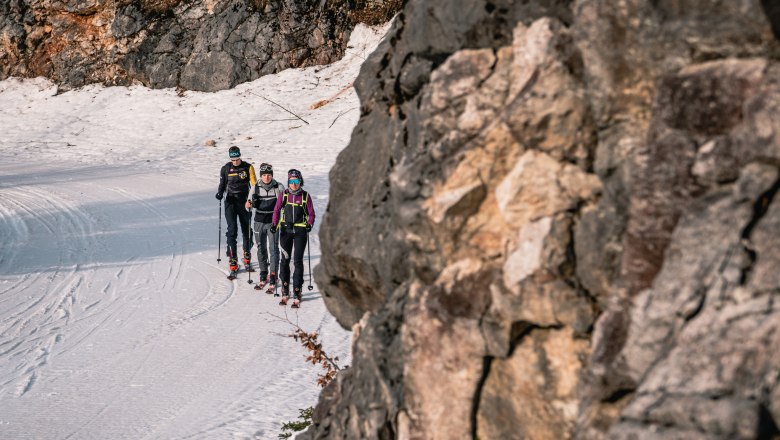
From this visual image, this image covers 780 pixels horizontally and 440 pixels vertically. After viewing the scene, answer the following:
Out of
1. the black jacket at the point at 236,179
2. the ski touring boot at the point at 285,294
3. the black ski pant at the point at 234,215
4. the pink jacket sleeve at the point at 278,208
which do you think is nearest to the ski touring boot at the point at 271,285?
the ski touring boot at the point at 285,294

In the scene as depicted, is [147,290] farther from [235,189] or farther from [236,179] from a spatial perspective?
[236,179]

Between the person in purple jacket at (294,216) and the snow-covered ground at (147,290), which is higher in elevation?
the person in purple jacket at (294,216)

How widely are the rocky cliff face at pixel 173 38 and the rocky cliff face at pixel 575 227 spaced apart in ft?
83.5

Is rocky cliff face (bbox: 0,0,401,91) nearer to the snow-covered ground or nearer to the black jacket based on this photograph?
the snow-covered ground

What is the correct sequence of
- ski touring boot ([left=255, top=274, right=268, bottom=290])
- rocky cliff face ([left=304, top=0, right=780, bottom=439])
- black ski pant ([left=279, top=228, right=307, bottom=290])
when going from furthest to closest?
ski touring boot ([left=255, top=274, right=268, bottom=290])
black ski pant ([left=279, top=228, right=307, bottom=290])
rocky cliff face ([left=304, top=0, right=780, bottom=439])

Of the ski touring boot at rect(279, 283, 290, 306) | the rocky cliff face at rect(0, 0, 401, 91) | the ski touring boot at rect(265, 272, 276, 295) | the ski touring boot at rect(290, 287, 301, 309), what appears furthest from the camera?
the rocky cliff face at rect(0, 0, 401, 91)

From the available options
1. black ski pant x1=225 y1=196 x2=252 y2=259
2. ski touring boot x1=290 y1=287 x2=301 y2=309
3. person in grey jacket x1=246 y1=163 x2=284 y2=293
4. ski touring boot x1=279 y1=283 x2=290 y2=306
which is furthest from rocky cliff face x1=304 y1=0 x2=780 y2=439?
black ski pant x1=225 y1=196 x2=252 y2=259

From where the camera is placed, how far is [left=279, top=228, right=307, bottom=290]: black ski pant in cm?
1150

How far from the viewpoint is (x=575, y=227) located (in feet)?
14.5

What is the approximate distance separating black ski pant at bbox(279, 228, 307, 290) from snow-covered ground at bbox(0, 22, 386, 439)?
49cm

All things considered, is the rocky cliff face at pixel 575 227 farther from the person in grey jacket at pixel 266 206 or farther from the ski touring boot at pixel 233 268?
the ski touring boot at pixel 233 268

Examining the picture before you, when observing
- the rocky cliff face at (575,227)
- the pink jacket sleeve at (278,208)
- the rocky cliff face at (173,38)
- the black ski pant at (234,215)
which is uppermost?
the rocky cliff face at (173,38)

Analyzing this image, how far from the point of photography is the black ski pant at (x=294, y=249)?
11.5 metres

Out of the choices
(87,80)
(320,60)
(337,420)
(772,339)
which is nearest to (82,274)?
(337,420)
